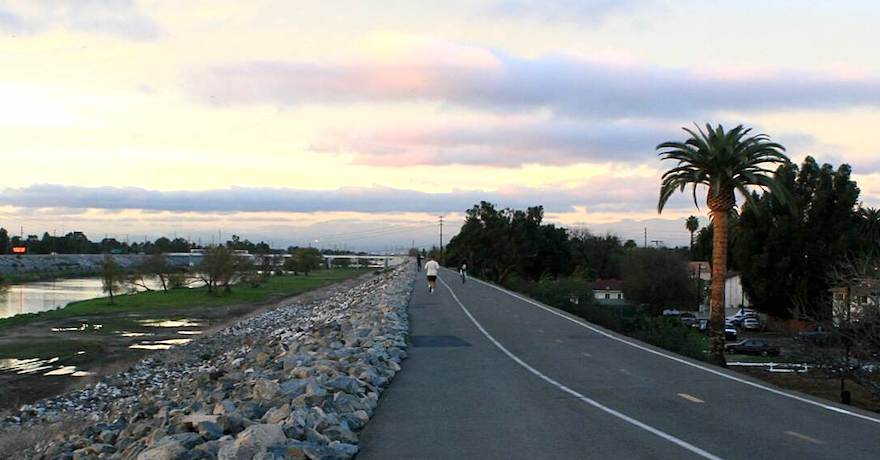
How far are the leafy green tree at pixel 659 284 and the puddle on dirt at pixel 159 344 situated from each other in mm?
43084

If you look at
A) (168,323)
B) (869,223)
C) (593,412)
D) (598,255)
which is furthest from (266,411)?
(598,255)

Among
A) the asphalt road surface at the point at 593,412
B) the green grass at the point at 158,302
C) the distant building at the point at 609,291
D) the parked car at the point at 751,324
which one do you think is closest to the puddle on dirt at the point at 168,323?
the green grass at the point at 158,302

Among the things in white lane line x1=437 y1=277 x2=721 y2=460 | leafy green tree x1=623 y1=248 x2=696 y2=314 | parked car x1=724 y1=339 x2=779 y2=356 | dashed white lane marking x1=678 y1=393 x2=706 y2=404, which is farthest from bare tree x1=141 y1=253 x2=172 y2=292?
dashed white lane marking x1=678 y1=393 x2=706 y2=404

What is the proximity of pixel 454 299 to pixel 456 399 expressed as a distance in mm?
26476

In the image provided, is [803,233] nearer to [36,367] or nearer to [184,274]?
[36,367]

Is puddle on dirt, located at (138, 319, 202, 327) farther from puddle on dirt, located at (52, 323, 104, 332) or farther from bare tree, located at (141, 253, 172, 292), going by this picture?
bare tree, located at (141, 253, 172, 292)

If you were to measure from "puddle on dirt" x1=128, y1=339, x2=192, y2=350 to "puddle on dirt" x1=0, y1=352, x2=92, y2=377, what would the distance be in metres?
4.82

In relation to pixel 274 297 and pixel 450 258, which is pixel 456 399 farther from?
pixel 450 258

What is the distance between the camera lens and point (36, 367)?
34812 mm

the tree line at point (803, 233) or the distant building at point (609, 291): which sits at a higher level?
the tree line at point (803, 233)

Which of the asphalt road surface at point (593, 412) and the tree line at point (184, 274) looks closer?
the asphalt road surface at point (593, 412)

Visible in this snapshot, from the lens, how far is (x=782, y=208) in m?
60.9

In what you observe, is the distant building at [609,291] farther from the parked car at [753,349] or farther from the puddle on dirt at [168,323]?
the puddle on dirt at [168,323]

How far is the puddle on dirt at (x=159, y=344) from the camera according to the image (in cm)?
4078
